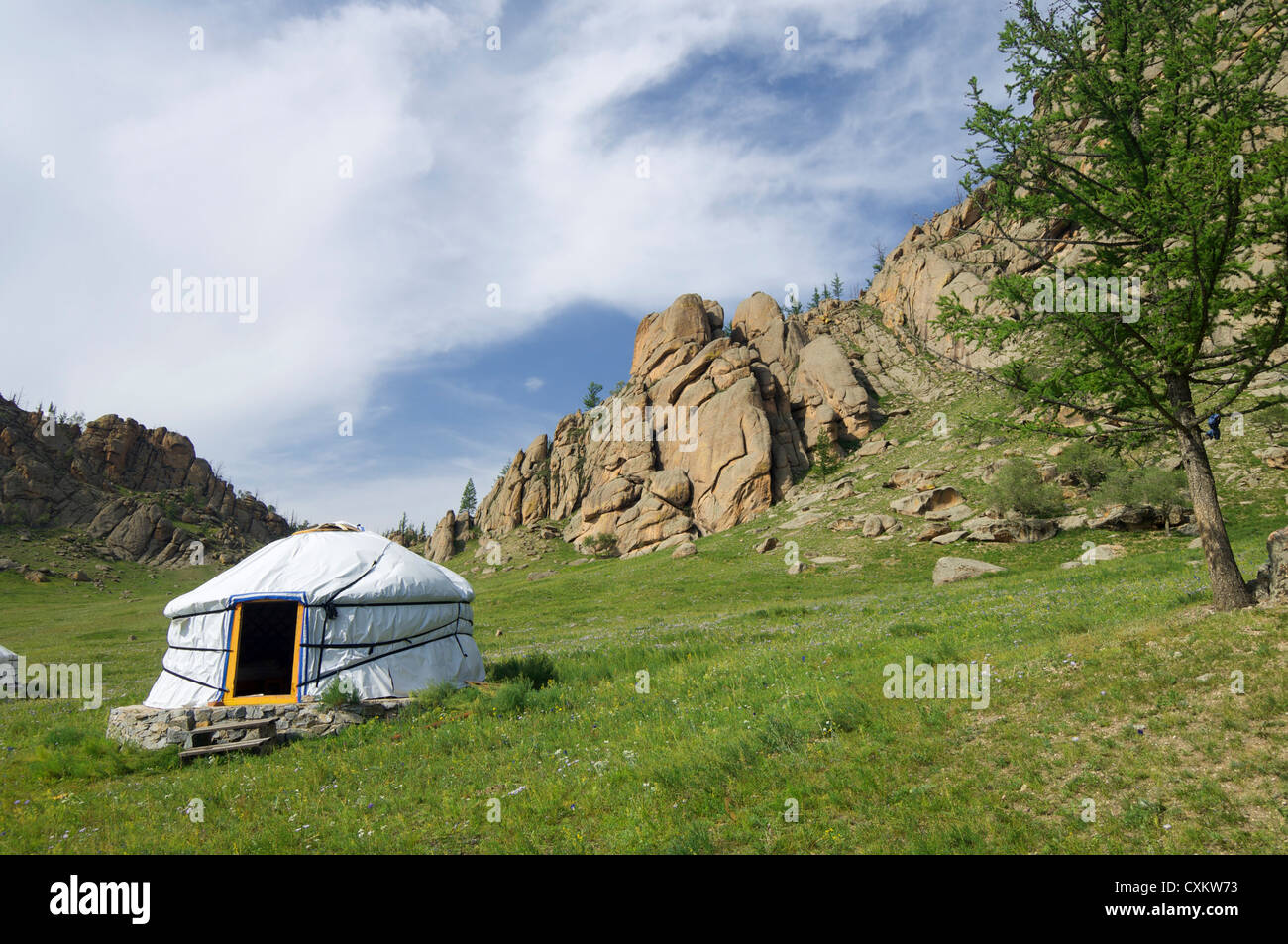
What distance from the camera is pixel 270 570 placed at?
570 inches

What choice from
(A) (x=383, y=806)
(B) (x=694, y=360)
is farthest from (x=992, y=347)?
(B) (x=694, y=360)

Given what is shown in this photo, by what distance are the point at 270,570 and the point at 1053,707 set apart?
16.1 meters

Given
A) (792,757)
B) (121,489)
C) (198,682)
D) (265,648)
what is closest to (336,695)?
(198,682)

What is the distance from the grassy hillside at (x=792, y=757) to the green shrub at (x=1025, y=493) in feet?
52.8

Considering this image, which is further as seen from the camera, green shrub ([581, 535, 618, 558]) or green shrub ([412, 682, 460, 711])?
green shrub ([581, 535, 618, 558])

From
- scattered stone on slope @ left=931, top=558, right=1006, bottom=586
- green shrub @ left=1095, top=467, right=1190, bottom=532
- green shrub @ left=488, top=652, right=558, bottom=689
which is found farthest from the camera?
green shrub @ left=1095, top=467, right=1190, bottom=532

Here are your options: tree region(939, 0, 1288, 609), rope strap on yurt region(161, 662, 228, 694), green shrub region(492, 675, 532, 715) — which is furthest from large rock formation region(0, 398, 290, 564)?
tree region(939, 0, 1288, 609)

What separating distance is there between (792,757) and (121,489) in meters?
161

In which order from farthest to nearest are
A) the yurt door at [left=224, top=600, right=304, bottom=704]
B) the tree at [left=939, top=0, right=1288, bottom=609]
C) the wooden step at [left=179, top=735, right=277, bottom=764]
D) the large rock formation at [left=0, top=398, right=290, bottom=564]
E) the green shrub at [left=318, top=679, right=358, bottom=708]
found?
1. the large rock formation at [left=0, top=398, right=290, bottom=564]
2. the yurt door at [left=224, top=600, right=304, bottom=704]
3. the green shrub at [left=318, top=679, right=358, bottom=708]
4. the wooden step at [left=179, top=735, right=277, bottom=764]
5. the tree at [left=939, top=0, right=1288, bottom=609]

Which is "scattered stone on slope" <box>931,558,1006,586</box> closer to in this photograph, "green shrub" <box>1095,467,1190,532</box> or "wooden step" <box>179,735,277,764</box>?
"green shrub" <box>1095,467,1190,532</box>

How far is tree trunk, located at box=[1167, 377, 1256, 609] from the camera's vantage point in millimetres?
9750

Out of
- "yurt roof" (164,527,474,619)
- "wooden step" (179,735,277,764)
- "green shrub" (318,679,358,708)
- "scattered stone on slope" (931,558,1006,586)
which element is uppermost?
"yurt roof" (164,527,474,619)

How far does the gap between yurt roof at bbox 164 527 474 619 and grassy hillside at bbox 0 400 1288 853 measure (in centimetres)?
290

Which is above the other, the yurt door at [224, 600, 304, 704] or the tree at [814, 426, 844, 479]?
the tree at [814, 426, 844, 479]
